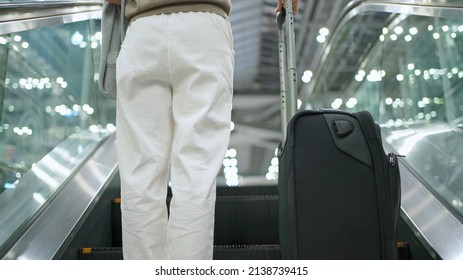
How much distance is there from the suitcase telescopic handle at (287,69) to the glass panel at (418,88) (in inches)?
37.4

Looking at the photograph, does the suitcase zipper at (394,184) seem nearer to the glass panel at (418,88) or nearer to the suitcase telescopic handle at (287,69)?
the suitcase telescopic handle at (287,69)

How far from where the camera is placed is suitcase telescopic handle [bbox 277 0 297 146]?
2203 mm

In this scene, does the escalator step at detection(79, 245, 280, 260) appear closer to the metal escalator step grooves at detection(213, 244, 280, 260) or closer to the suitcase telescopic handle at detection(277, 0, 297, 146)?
the metal escalator step grooves at detection(213, 244, 280, 260)

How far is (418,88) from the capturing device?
371cm

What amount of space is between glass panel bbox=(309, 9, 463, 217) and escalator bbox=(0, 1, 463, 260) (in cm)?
1

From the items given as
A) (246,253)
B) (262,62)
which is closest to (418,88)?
(246,253)

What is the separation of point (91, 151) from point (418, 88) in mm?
2415

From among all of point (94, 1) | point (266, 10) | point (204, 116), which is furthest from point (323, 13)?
point (204, 116)

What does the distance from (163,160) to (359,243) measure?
2.38ft

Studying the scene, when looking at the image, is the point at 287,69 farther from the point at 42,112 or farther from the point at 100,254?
the point at 42,112

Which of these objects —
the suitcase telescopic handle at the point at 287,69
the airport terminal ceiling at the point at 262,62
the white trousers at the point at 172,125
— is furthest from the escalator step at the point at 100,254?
the airport terminal ceiling at the point at 262,62

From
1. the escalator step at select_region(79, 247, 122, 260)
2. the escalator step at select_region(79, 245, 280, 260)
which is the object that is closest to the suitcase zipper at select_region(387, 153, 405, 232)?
the escalator step at select_region(79, 245, 280, 260)
